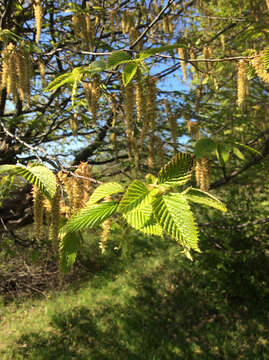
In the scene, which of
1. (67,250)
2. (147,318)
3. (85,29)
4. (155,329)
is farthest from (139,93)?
(147,318)

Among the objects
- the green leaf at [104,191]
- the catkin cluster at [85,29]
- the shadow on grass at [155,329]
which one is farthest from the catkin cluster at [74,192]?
the shadow on grass at [155,329]

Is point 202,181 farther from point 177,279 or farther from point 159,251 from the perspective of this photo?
point 159,251

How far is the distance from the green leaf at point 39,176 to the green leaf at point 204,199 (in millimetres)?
430

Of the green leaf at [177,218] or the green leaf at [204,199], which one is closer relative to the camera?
the green leaf at [177,218]

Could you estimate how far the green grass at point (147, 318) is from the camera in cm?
368

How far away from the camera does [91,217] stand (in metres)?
0.70

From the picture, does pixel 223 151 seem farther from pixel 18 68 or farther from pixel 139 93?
pixel 18 68

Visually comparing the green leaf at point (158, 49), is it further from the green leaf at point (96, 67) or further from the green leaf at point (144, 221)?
the green leaf at point (144, 221)

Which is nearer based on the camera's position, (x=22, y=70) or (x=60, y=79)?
(x=60, y=79)

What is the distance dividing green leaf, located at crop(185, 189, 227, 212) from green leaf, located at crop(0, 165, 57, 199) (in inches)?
16.9

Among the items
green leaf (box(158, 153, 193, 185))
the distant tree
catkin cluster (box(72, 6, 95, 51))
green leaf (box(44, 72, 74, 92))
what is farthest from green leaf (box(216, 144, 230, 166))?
catkin cluster (box(72, 6, 95, 51))

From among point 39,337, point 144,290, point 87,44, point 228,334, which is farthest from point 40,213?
point 144,290

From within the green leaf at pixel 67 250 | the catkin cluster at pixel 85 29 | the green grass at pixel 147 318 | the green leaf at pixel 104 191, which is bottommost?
the green grass at pixel 147 318

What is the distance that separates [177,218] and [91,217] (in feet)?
0.85
